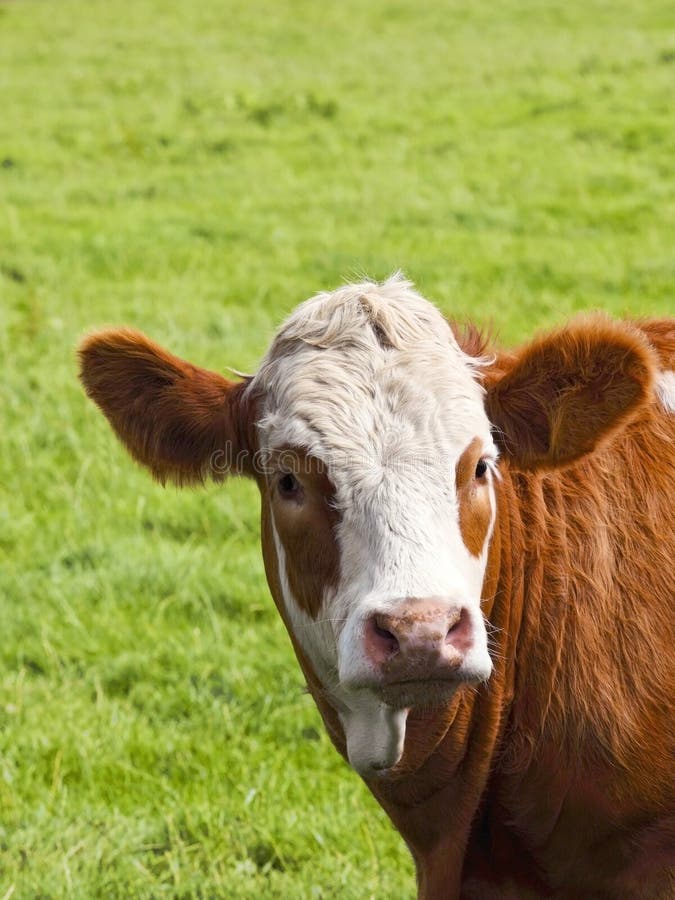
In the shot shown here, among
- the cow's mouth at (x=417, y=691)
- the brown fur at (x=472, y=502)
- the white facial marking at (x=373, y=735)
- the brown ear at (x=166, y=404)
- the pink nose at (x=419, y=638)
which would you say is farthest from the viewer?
the brown ear at (x=166, y=404)

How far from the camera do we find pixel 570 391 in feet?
11.1

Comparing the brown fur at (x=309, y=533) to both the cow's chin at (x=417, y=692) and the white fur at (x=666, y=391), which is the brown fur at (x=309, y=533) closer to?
the cow's chin at (x=417, y=692)

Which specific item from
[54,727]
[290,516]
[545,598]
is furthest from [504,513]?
[54,727]

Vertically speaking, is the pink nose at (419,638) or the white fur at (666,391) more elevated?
the white fur at (666,391)

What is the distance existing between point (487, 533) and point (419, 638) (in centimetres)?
62

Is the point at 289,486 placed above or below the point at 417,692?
above

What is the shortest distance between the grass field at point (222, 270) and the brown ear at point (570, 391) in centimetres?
168

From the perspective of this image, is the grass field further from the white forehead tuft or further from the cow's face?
the white forehead tuft

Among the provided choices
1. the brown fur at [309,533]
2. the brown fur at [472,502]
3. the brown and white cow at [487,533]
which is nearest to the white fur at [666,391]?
the brown and white cow at [487,533]

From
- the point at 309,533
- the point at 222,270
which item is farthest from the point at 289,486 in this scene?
the point at 222,270

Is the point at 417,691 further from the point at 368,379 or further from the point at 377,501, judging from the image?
the point at 368,379

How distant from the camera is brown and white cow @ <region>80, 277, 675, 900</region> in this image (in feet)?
10.5

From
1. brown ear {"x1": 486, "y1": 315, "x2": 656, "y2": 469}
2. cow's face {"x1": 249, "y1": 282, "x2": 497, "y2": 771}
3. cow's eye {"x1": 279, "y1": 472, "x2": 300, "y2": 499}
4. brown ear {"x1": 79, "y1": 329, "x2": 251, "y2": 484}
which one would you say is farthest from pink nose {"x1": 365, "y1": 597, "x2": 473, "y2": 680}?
brown ear {"x1": 79, "y1": 329, "x2": 251, "y2": 484}

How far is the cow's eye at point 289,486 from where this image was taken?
329 centimetres
